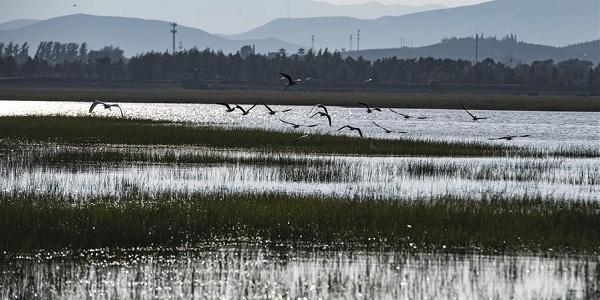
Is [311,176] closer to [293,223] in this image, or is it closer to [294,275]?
[293,223]

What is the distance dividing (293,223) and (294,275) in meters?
4.51

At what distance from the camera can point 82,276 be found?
67.5 feet

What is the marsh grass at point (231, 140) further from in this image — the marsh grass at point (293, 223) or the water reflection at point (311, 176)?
A: the marsh grass at point (293, 223)

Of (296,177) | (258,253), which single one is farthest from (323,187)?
(258,253)

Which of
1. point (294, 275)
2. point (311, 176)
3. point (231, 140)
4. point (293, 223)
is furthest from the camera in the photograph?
point (231, 140)

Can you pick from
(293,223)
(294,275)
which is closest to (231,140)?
(293,223)

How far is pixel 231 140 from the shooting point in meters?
56.0

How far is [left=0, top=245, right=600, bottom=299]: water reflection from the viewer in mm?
19578

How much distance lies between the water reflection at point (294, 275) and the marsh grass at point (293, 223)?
1094mm

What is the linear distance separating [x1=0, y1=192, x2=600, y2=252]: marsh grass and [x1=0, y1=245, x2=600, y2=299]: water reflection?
109 centimetres

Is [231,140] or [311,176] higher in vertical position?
[311,176]

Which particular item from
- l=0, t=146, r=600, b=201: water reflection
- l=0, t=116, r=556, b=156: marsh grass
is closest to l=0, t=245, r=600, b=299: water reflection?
l=0, t=146, r=600, b=201: water reflection

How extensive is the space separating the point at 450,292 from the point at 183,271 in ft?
17.0

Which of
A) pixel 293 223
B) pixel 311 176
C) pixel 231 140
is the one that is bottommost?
pixel 231 140
